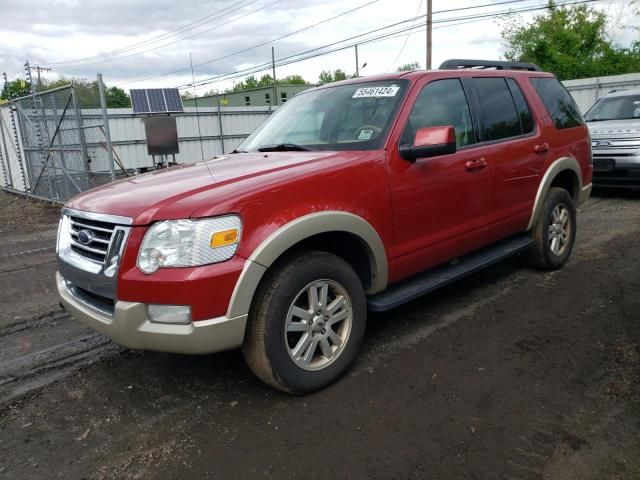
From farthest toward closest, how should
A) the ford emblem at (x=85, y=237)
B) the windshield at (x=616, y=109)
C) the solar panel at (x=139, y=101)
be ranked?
the solar panel at (x=139, y=101), the windshield at (x=616, y=109), the ford emblem at (x=85, y=237)

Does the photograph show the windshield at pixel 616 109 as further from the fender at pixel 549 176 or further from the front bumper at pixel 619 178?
the fender at pixel 549 176

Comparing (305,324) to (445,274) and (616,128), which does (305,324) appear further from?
(616,128)

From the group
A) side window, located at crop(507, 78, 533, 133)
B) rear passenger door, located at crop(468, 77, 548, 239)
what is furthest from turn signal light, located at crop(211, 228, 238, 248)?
side window, located at crop(507, 78, 533, 133)

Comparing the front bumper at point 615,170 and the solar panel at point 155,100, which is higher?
the solar panel at point 155,100

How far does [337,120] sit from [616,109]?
8.43 m

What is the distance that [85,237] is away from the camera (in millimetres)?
2865

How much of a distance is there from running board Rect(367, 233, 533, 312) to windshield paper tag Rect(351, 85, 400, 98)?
4.37 ft

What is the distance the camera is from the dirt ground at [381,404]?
8.05 feet

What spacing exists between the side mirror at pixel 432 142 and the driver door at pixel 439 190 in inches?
4.7

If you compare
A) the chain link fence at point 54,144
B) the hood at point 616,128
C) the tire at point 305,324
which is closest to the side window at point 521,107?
the tire at point 305,324

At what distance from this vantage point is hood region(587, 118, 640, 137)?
8.52 metres

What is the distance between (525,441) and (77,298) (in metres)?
2.58

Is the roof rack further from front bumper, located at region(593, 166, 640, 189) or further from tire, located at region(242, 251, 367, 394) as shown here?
front bumper, located at region(593, 166, 640, 189)

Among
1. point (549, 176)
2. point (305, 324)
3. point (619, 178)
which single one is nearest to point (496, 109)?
point (549, 176)
